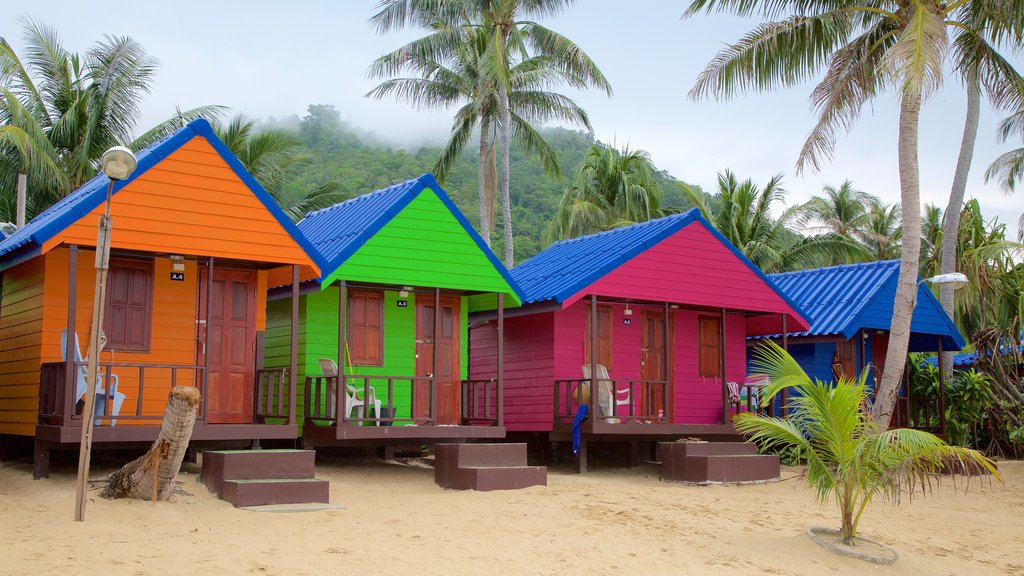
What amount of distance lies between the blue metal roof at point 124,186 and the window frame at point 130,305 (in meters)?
1.04

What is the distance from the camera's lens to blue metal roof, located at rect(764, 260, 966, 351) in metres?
20.6

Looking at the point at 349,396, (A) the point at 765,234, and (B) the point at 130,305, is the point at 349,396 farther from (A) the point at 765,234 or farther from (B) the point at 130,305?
(A) the point at 765,234

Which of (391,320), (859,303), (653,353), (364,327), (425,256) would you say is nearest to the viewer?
(425,256)

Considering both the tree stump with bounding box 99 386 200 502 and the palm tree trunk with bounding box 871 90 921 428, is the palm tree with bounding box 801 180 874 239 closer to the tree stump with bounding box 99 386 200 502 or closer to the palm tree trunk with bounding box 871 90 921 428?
the palm tree trunk with bounding box 871 90 921 428

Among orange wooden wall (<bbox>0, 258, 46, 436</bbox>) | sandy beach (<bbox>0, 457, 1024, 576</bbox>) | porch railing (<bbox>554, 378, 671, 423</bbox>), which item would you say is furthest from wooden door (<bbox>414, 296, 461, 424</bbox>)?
orange wooden wall (<bbox>0, 258, 46, 436</bbox>)

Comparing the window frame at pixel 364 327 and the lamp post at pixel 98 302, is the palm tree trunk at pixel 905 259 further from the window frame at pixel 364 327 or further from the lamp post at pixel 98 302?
the lamp post at pixel 98 302

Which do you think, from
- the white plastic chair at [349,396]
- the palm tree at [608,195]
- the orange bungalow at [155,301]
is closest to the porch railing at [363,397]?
the white plastic chair at [349,396]

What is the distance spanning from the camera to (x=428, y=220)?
16.0m

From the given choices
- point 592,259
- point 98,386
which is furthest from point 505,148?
point 98,386

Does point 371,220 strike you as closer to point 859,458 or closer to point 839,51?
point 859,458

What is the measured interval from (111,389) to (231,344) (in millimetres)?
1809

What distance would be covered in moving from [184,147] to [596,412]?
298 inches

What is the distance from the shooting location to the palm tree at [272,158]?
27656 mm

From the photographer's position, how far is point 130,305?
45.7 ft
